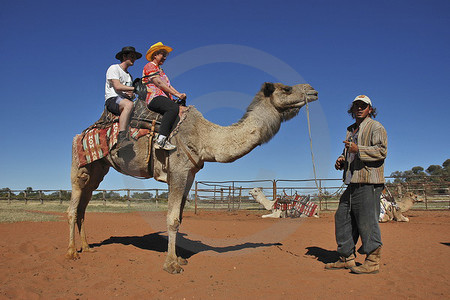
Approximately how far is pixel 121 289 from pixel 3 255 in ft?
9.36

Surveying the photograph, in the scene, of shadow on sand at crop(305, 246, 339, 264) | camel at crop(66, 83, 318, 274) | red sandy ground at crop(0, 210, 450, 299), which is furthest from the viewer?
shadow on sand at crop(305, 246, 339, 264)

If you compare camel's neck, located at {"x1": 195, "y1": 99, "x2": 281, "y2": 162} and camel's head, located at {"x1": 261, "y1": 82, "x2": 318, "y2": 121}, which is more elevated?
camel's head, located at {"x1": 261, "y1": 82, "x2": 318, "y2": 121}

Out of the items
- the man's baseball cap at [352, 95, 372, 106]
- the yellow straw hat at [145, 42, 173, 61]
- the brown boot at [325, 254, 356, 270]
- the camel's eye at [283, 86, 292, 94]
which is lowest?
the brown boot at [325, 254, 356, 270]

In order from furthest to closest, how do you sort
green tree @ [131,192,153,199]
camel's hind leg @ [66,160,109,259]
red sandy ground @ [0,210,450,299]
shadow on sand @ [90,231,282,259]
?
green tree @ [131,192,153,199]
shadow on sand @ [90,231,282,259]
camel's hind leg @ [66,160,109,259]
red sandy ground @ [0,210,450,299]

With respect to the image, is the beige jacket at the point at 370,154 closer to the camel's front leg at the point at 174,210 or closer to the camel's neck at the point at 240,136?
the camel's neck at the point at 240,136

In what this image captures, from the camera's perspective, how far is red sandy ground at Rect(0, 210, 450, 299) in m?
3.68

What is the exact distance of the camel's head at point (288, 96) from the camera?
5.34 m

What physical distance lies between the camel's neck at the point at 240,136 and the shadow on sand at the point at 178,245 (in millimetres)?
2133

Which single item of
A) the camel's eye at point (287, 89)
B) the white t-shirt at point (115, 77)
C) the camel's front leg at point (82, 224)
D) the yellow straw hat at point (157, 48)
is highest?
the yellow straw hat at point (157, 48)

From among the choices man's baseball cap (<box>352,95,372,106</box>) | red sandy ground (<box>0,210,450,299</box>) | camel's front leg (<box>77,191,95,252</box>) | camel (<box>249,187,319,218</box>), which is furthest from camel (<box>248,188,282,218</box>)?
man's baseball cap (<box>352,95,372,106</box>)

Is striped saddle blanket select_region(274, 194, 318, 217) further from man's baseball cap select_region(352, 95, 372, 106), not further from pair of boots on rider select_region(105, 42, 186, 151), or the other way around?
pair of boots on rider select_region(105, 42, 186, 151)

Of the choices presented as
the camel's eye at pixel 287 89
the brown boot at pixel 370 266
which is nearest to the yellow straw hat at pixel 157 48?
the camel's eye at pixel 287 89

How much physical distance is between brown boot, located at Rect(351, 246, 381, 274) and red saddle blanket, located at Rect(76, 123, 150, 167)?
14.7ft

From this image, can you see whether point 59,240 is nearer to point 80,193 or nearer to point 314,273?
point 80,193
